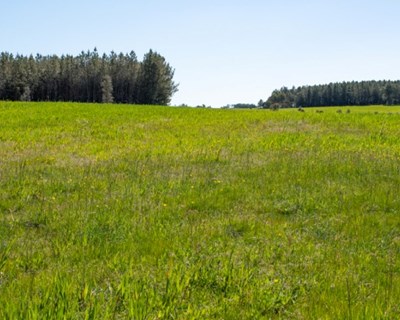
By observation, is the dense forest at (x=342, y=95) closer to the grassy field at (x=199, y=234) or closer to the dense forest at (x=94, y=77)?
the dense forest at (x=94, y=77)

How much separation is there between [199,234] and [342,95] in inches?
6258

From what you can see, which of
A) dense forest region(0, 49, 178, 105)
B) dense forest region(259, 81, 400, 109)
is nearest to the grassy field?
dense forest region(0, 49, 178, 105)

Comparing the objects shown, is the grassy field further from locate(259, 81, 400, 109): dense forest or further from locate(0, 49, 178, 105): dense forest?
locate(259, 81, 400, 109): dense forest

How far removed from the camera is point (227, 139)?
17.1m

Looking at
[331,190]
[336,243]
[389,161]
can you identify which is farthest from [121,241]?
[389,161]

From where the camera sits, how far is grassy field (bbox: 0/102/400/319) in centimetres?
400

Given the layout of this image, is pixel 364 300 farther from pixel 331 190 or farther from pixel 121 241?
pixel 331 190

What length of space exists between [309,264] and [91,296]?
2.66m

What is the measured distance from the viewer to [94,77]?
339ft

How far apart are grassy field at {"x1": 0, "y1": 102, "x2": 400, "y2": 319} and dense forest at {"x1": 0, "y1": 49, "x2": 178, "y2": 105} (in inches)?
3309

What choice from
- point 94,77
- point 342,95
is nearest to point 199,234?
point 94,77

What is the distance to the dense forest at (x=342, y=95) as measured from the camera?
143m

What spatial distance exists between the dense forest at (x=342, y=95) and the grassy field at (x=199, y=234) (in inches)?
5280

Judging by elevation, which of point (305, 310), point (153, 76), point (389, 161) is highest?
point (153, 76)
